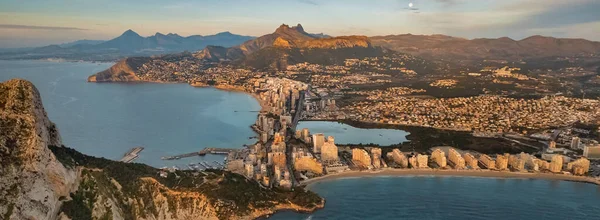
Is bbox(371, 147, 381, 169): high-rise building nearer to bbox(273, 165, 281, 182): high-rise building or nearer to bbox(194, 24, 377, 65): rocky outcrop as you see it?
bbox(273, 165, 281, 182): high-rise building

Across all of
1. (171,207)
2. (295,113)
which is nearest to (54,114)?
(295,113)

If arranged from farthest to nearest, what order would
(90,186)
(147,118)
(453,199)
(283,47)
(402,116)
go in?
(283,47) → (147,118) → (402,116) → (453,199) → (90,186)

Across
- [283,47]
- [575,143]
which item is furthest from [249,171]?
[283,47]

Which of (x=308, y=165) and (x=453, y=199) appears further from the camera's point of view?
(x=308, y=165)

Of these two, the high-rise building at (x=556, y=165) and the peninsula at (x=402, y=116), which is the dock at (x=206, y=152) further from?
the high-rise building at (x=556, y=165)

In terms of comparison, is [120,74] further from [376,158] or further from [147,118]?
[376,158]

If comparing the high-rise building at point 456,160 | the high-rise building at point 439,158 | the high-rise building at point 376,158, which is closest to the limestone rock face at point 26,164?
the high-rise building at point 376,158

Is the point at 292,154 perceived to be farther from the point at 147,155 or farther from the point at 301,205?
the point at 147,155
